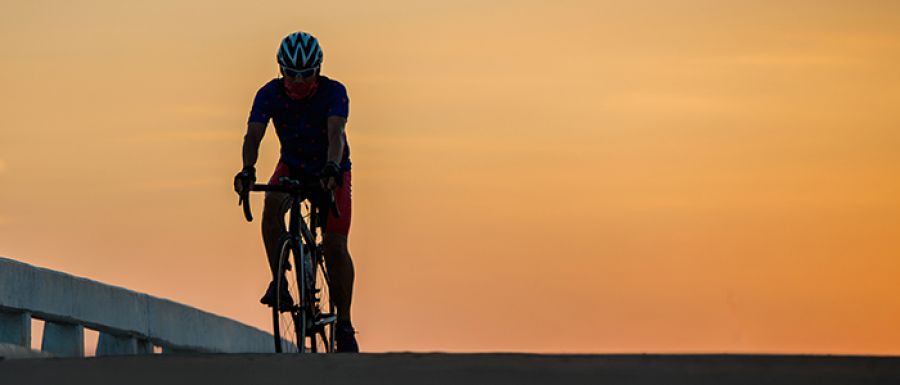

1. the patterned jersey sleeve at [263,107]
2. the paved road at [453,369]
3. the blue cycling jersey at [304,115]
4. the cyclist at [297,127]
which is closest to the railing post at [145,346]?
the cyclist at [297,127]

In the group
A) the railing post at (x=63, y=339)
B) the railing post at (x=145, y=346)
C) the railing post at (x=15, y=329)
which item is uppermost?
the railing post at (x=145, y=346)

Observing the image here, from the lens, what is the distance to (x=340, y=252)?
49.0 feet

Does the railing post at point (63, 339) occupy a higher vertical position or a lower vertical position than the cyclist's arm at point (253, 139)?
lower

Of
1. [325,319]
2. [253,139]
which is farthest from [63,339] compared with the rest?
[253,139]

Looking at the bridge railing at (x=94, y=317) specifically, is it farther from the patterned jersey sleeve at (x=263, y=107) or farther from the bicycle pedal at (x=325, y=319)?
the patterned jersey sleeve at (x=263, y=107)

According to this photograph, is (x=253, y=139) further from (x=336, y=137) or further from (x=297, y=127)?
(x=336, y=137)

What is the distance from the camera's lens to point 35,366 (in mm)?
10461

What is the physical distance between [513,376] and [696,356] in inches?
47.2

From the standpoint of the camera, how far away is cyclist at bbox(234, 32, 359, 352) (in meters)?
14.1

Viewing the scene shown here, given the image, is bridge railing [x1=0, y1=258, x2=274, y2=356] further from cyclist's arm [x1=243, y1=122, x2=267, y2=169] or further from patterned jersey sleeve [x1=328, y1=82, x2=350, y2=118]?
patterned jersey sleeve [x1=328, y1=82, x2=350, y2=118]

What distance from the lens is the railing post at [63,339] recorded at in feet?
49.3

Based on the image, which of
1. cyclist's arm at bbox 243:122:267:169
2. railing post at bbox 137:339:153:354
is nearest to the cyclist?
cyclist's arm at bbox 243:122:267:169

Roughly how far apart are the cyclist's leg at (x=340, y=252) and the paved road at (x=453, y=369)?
3.84m

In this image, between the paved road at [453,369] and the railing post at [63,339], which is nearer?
the paved road at [453,369]
